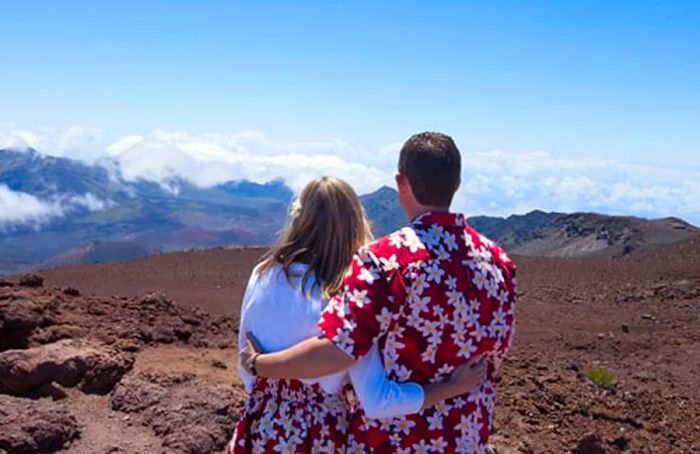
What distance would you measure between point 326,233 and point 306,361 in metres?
0.47

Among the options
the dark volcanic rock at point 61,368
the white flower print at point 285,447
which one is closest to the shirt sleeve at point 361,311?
the white flower print at point 285,447

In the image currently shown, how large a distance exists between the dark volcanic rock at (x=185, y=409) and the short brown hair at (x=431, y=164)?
295 centimetres

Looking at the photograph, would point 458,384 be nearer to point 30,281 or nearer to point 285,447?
point 285,447

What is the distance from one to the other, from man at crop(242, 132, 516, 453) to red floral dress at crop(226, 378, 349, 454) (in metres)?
0.12

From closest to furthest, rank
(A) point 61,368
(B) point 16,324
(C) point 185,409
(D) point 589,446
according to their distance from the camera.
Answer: (C) point 185,409
(A) point 61,368
(D) point 589,446
(B) point 16,324

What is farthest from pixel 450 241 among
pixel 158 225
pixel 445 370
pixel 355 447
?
pixel 158 225

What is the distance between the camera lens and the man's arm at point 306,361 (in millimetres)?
2592

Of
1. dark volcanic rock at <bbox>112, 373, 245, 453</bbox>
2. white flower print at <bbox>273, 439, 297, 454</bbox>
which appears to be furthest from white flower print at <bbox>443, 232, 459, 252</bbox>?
dark volcanic rock at <bbox>112, 373, 245, 453</bbox>

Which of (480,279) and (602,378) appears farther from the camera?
(602,378)

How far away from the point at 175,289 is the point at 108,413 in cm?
1162

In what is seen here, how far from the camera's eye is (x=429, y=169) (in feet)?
8.49

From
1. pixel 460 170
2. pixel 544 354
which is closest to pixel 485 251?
pixel 460 170

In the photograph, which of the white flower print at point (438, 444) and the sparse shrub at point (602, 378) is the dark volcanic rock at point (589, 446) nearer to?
the sparse shrub at point (602, 378)

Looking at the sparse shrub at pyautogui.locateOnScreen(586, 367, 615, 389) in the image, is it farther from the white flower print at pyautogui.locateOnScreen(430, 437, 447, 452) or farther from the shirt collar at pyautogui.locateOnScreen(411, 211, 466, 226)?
the shirt collar at pyautogui.locateOnScreen(411, 211, 466, 226)
